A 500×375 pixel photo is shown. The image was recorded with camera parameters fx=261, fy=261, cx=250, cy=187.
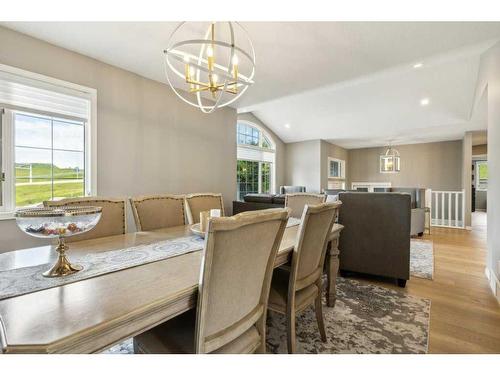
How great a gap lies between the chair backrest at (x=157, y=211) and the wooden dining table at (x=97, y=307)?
2.80 ft

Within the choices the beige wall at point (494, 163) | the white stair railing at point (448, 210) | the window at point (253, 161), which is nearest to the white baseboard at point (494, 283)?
the beige wall at point (494, 163)

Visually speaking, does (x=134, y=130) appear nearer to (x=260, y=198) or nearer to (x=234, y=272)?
(x=260, y=198)

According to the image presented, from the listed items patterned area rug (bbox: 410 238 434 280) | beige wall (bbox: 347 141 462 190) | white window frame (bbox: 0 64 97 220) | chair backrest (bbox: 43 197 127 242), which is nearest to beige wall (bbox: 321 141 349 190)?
beige wall (bbox: 347 141 462 190)

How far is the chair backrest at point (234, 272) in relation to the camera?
2.96ft

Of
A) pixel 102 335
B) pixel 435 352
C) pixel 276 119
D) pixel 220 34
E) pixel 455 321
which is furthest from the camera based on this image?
pixel 276 119

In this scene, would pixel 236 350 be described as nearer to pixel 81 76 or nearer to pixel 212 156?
pixel 81 76

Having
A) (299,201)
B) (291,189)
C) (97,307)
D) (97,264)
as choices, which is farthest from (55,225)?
(291,189)

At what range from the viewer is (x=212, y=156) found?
14.3 ft

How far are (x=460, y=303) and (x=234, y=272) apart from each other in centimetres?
246

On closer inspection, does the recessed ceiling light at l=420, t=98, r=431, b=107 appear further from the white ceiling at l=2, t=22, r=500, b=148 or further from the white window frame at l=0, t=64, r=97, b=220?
the white window frame at l=0, t=64, r=97, b=220

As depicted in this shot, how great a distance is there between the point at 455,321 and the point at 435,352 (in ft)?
1.86

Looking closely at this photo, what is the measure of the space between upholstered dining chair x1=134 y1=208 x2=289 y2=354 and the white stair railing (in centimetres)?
664
